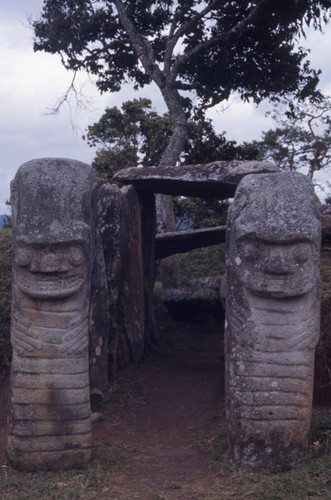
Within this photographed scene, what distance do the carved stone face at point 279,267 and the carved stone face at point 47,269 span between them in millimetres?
1425

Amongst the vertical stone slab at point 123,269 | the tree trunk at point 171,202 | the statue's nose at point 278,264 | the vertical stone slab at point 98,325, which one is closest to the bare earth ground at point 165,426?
the vertical stone slab at point 98,325

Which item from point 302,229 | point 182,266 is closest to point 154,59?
point 182,266

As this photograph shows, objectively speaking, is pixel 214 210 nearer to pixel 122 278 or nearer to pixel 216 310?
pixel 216 310

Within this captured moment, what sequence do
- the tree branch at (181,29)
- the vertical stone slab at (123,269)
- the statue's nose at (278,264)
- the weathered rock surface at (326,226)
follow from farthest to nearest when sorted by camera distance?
1. the tree branch at (181,29)
2. the weathered rock surface at (326,226)
3. the vertical stone slab at (123,269)
4. the statue's nose at (278,264)

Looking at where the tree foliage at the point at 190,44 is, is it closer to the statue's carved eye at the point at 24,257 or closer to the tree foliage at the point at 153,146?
the tree foliage at the point at 153,146

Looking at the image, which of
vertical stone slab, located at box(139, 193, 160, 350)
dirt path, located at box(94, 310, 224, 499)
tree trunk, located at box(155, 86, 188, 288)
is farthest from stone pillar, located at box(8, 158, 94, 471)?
tree trunk, located at box(155, 86, 188, 288)

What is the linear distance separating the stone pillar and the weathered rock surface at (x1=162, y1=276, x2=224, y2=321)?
543 centimetres

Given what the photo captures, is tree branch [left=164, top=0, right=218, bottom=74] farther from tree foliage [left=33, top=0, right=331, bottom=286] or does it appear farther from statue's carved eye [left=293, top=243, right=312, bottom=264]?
statue's carved eye [left=293, top=243, right=312, bottom=264]

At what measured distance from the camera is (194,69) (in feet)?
45.2

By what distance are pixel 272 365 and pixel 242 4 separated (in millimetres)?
10593

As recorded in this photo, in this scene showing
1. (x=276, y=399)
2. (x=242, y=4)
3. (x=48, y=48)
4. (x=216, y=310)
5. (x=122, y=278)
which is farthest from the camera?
(x=48, y=48)

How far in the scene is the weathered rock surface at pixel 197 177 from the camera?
733 cm

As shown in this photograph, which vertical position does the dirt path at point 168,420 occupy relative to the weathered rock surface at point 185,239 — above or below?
below

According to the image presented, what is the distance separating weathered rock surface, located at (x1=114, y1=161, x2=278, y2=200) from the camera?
733 cm
